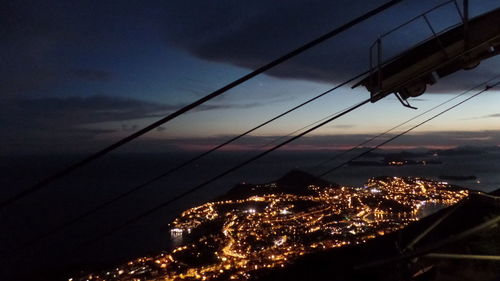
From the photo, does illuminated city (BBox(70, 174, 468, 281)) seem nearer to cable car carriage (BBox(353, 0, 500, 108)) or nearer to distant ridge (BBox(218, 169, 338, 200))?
distant ridge (BBox(218, 169, 338, 200))

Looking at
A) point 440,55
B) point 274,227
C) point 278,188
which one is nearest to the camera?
point 440,55

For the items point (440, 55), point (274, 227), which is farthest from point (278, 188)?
point (440, 55)

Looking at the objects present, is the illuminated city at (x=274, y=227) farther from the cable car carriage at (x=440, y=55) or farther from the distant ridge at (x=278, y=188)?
the cable car carriage at (x=440, y=55)

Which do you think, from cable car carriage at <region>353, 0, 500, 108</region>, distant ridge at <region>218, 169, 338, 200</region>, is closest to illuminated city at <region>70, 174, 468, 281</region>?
distant ridge at <region>218, 169, 338, 200</region>

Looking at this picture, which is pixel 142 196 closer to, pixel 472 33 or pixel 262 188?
pixel 262 188

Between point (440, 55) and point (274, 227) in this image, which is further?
point (274, 227)

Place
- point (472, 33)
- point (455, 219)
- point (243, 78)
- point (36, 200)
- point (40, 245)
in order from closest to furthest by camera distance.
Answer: point (243, 78), point (472, 33), point (455, 219), point (40, 245), point (36, 200)

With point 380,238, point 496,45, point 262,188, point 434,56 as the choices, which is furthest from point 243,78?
point 262,188

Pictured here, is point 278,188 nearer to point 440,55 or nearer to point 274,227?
point 274,227
